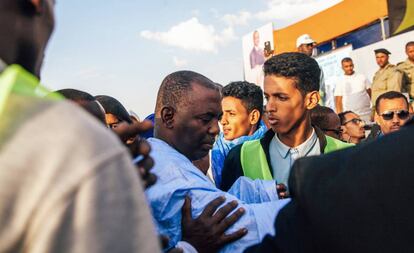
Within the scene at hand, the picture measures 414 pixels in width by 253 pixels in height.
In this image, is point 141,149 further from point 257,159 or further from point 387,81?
point 387,81

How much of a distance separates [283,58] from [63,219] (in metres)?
2.82

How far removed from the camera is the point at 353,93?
955 centimetres

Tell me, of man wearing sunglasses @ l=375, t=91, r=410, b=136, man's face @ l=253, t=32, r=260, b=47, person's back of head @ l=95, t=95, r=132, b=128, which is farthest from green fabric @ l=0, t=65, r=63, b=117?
man's face @ l=253, t=32, r=260, b=47

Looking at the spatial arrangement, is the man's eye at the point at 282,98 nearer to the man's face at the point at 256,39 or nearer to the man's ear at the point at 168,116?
the man's ear at the point at 168,116

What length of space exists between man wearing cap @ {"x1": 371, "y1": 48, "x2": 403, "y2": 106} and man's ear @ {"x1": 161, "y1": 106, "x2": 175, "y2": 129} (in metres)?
7.06

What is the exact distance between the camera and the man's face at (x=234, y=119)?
4.47 m

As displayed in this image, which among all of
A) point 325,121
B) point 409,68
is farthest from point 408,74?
point 325,121

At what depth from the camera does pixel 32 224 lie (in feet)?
2.00

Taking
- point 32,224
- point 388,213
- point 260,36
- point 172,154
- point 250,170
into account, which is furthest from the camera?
point 260,36

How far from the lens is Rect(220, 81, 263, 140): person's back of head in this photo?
448 cm

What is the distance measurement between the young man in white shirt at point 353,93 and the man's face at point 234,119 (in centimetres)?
540

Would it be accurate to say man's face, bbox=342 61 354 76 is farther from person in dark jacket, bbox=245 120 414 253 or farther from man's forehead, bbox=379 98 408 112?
person in dark jacket, bbox=245 120 414 253

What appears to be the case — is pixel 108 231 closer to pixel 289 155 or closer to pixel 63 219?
pixel 63 219

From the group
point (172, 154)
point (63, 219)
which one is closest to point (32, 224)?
point (63, 219)
